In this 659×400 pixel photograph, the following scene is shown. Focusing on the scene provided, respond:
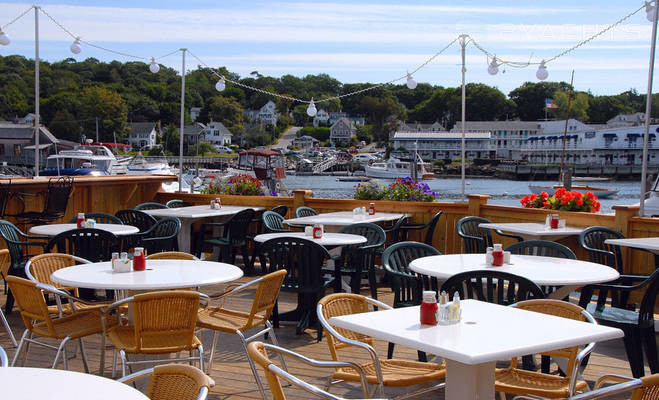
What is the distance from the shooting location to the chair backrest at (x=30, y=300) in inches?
142

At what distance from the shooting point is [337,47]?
33844 mm

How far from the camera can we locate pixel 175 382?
6.99 feet

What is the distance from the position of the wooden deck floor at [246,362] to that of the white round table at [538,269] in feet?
2.39

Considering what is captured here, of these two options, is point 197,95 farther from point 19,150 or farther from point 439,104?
point 439,104

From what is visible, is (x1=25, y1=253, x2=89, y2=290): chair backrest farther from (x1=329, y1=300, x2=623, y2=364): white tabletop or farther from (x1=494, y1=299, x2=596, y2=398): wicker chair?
(x1=494, y1=299, x2=596, y2=398): wicker chair

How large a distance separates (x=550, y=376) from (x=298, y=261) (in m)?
2.56

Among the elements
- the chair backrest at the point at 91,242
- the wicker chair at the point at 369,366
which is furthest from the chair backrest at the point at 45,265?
the wicker chair at the point at 369,366

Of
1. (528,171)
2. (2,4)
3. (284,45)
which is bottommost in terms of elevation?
(528,171)

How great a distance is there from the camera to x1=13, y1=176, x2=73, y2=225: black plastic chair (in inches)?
302

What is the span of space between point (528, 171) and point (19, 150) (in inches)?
1969

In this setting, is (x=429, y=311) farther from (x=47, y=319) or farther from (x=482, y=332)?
(x=47, y=319)

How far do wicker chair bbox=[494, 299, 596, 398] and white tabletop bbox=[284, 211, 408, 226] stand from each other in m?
3.93

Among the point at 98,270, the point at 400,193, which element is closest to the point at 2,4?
the point at 400,193

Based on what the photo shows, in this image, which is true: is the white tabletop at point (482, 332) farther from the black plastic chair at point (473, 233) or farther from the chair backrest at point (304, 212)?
the chair backrest at point (304, 212)
